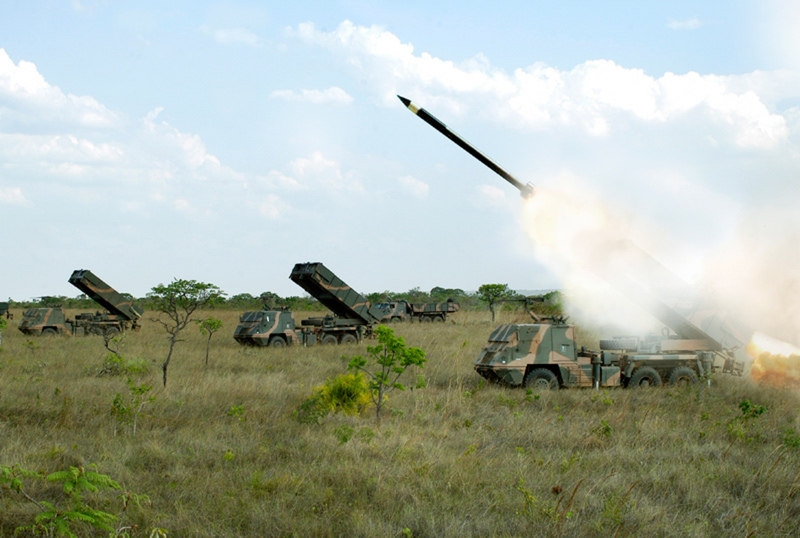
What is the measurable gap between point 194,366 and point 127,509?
36.6 feet

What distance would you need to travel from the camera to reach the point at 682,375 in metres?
14.8

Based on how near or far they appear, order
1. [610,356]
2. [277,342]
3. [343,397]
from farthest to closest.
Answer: [277,342]
[610,356]
[343,397]

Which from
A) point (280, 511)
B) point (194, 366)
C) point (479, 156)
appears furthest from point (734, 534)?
point (194, 366)

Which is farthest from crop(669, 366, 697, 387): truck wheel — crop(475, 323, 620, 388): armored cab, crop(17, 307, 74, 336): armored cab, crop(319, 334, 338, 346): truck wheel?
crop(17, 307, 74, 336): armored cab

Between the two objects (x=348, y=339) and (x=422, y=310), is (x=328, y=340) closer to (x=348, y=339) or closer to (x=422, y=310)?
(x=348, y=339)

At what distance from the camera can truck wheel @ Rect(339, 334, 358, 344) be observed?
82.0 ft

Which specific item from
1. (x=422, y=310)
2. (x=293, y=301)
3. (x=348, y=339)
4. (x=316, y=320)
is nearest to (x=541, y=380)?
(x=348, y=339)

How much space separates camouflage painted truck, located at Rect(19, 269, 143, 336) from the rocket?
19732mm

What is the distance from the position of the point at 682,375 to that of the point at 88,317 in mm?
27482

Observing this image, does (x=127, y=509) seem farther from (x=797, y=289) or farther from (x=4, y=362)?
(x=797, y=289)

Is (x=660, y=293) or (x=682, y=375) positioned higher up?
(x=660, y=293)

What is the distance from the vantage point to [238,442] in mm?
8852

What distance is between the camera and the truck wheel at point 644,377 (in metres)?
14.6

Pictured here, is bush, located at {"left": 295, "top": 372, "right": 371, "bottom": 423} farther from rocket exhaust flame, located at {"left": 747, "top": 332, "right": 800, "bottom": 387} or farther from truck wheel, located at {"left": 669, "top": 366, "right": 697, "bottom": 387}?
rocket exhaust flame, located at {"left": 747, "top": 332, "right": 800, "bottom": 387}
